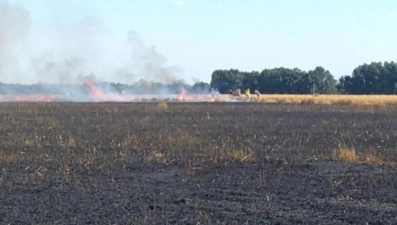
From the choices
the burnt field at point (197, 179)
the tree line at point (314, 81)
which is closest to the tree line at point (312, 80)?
the tree line at point (314, 81)

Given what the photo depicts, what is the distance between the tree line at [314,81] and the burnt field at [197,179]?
4244 inches

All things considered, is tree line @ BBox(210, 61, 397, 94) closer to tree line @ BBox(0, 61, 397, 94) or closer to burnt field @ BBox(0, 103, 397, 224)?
tree line @ BBox(0, 61, 397, 94)

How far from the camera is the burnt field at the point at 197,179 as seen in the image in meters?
11.0

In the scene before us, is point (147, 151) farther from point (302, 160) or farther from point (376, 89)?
point (376, 89)

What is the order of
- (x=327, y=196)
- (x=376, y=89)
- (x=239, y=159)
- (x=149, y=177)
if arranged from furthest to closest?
(x=376, y=89)
(x=239, y=159)
(x=149, y=177)
(x=327, y=196)

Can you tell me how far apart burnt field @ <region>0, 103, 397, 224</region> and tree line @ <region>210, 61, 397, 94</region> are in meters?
108

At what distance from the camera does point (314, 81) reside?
138 m

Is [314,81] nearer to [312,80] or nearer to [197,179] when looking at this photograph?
[312,80]

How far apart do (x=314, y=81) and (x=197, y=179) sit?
124905 mm

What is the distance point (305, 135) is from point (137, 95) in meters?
69.8

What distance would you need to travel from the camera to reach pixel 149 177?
15.2 meters

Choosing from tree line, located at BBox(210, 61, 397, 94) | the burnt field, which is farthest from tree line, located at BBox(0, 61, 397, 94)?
the burnt field

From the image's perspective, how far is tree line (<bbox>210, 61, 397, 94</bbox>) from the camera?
13012cm

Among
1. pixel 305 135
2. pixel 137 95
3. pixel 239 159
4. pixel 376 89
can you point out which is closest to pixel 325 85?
pixel 376 89
